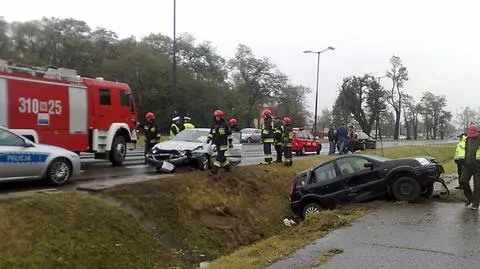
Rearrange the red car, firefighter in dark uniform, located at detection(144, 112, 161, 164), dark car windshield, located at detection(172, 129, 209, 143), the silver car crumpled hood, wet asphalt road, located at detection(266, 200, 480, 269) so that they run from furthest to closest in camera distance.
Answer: the red car
firefighter in dark uniform, located at detection(144, 112, 161, 164)
dark car windshield, located at detection(172, 129, 209, 143)
the silver car crumpled hood
wet asphalt road, located at detection(266, 200, 480, 269)

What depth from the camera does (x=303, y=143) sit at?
30.6 meters

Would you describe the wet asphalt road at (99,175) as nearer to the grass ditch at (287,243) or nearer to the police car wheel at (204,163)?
the police car wheel at (204,163)

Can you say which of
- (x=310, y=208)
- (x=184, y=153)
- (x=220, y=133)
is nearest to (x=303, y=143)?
(x=184, y=153)

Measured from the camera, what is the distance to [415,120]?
346 ft

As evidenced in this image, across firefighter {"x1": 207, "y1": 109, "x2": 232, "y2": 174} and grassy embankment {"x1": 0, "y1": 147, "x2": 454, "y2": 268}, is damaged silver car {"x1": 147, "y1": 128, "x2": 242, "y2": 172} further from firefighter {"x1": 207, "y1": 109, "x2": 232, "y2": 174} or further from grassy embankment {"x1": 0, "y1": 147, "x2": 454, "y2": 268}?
firefighter {"x1": 207, "y1": 109, "x2": 232, "y2": 174}

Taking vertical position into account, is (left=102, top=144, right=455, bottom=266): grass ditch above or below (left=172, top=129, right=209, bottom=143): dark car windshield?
below

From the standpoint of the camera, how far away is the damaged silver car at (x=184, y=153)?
1540cm

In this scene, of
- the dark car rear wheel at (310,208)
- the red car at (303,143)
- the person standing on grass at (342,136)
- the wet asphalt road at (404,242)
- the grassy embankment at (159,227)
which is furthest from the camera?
the red car at (303,143)

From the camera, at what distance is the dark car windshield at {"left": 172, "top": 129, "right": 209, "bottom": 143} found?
16.3m

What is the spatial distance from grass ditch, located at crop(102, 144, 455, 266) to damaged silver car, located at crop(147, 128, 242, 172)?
1023 mm

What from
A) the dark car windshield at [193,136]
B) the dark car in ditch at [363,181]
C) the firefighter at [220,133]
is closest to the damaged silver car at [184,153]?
the dark car windshield at [193,136]

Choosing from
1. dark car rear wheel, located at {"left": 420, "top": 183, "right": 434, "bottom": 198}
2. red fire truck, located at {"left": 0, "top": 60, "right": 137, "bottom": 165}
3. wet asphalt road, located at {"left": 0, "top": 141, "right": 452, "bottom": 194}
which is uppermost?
red fire truck, located at {"left": 0, "top": 60, "right": 137, "bottom": 165}

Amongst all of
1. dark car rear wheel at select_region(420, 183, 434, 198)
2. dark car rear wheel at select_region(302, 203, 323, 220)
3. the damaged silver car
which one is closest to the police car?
the damaged silver car

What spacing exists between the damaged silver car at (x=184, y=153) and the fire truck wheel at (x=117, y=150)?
1667mm
